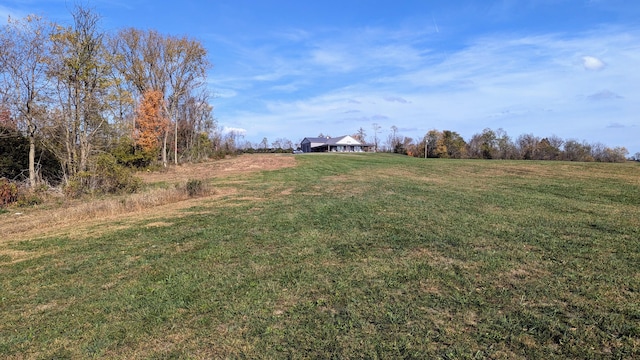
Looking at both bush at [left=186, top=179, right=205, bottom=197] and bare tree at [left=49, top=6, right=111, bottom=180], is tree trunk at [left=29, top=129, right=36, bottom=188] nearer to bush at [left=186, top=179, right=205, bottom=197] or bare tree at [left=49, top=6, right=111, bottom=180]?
bare tree at [left=49, top=6, right=111, bottom=180]

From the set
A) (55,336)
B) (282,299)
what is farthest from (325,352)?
(55,336)

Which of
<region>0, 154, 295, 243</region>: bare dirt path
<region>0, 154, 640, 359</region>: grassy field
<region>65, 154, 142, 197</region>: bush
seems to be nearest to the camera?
<region>0, 154, 640, 359</region>: grassy field

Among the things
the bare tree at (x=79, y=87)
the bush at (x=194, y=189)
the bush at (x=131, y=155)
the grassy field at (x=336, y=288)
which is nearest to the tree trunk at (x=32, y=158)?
the bare tree at (x=79, y=87)

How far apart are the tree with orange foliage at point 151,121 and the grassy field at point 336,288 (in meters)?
23.1

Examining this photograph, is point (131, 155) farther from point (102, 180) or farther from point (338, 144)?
point (338, 144)

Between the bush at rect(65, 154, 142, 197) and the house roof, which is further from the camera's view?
the house roof

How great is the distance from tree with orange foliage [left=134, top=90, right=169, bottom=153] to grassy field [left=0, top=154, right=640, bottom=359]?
23145 millimetres

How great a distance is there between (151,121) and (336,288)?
3046 centimetres

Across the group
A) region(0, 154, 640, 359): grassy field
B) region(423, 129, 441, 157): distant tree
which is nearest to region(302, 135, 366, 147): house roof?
region(423, 129, 441, 157): distant tree

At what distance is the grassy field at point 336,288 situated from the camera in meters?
2.83

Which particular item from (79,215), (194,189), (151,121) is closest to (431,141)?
(151,121)

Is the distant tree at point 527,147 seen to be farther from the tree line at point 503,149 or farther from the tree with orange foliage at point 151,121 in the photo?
the tree with orange foliage at point 151,121

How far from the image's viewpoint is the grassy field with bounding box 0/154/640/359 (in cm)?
283

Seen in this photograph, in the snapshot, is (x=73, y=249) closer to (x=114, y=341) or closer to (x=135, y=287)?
(x=135, y=287)
